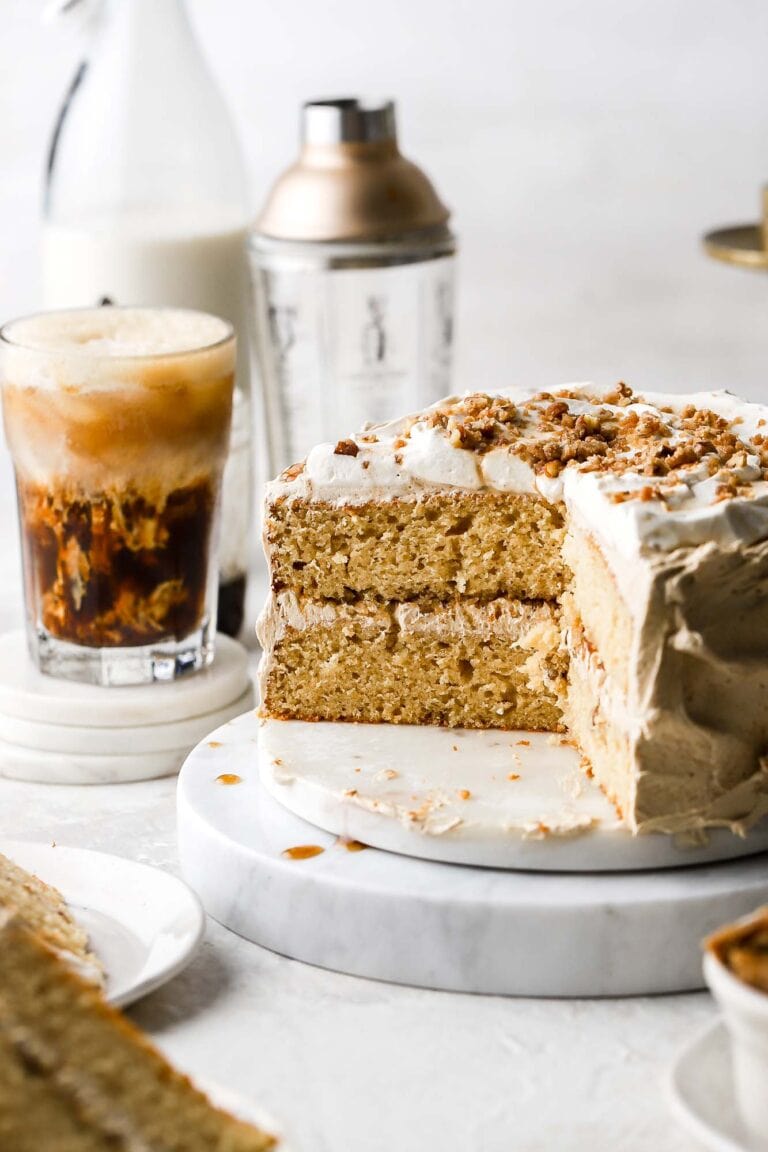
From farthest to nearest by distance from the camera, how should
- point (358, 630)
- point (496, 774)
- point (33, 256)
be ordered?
point (33, 256)
point (358, 630)
point (496, 774)

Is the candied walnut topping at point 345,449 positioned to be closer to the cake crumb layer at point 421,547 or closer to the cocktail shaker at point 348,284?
the cake crumb layer at point 421,547

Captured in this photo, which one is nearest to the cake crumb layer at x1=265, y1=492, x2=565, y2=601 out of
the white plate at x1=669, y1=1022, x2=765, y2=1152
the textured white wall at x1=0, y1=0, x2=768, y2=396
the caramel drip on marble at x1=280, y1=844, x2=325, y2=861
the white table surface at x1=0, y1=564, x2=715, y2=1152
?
the caramel drip on marble at x1=280, y1=844, x2=325, y2=861

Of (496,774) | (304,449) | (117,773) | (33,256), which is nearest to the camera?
(496,774)

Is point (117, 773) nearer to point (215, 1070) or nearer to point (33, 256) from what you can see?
point (215, 1070)

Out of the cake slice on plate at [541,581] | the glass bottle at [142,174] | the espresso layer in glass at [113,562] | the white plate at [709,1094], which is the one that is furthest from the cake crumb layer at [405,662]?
A: the glass bottle at [142,174]

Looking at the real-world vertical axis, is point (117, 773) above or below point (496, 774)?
below

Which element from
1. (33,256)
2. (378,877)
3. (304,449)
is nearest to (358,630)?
(378,877)

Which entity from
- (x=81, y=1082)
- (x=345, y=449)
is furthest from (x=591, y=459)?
(x=81, y=1082)

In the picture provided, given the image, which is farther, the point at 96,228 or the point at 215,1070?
the point at 96,228

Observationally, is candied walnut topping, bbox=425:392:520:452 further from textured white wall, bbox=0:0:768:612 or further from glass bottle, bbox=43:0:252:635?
textured white wall, bbox=0:0:768:612
